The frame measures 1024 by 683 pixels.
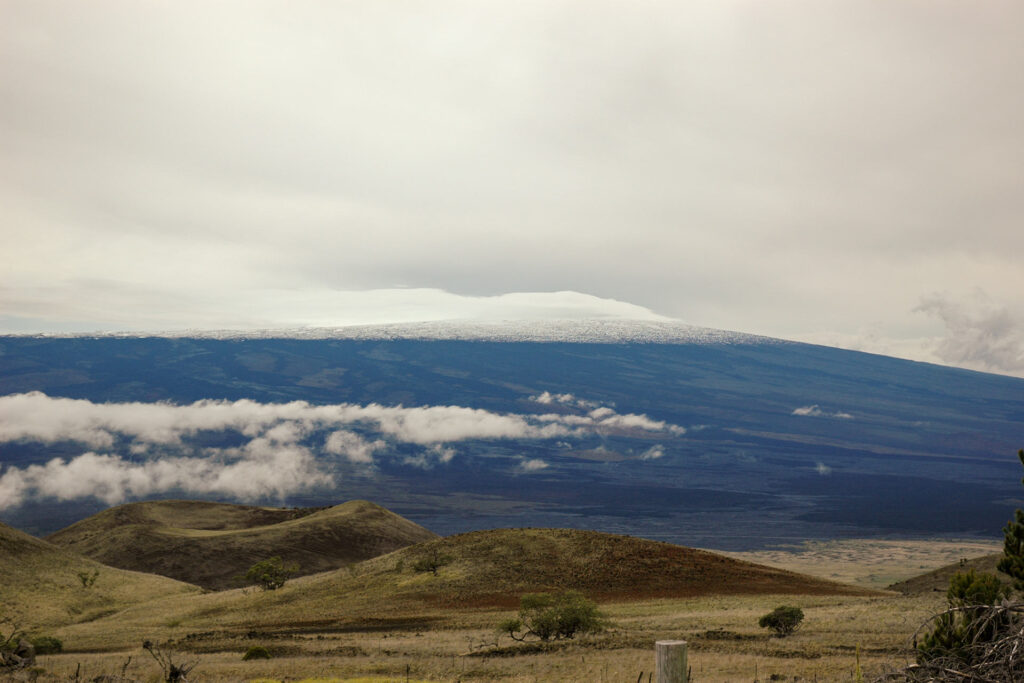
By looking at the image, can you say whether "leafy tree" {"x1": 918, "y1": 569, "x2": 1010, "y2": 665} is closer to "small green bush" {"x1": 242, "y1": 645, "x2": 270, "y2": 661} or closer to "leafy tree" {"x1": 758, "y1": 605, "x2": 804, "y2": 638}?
"leafy tree" {"x1": 758, "y1": 605, "x2": 804, "y2": 638}

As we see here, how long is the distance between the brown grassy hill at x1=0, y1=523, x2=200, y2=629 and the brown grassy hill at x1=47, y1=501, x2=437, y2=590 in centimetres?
4192

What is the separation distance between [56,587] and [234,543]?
69.5m

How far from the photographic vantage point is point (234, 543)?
160125 mm

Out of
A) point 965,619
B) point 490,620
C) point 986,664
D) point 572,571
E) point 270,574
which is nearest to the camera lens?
point 986,664

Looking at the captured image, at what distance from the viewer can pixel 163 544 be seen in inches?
6348

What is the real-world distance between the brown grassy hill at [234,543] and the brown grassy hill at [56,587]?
4192 centimetres

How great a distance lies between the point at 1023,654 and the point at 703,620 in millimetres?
41278

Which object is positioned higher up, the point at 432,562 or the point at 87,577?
the point at 432,562

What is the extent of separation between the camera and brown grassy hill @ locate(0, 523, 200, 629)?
80375mm

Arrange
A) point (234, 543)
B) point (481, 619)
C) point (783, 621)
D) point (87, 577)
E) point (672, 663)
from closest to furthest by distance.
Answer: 1. point (672, 663)
2. point (783, 621)
3. point (481, 619)
4. point (87, 577)
5. point (234, 543)

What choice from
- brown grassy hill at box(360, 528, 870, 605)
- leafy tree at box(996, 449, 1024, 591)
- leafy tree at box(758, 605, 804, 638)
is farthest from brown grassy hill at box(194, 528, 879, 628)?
leafy tree at box(996, 449, 1024, 591)

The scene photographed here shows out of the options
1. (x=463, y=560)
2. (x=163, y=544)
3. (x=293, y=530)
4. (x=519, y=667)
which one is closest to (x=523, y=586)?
(x=463, y=560)


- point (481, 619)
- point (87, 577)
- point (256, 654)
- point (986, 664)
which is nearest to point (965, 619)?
point (986, 664)

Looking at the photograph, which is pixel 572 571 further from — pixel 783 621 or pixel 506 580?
pixel 783 621
